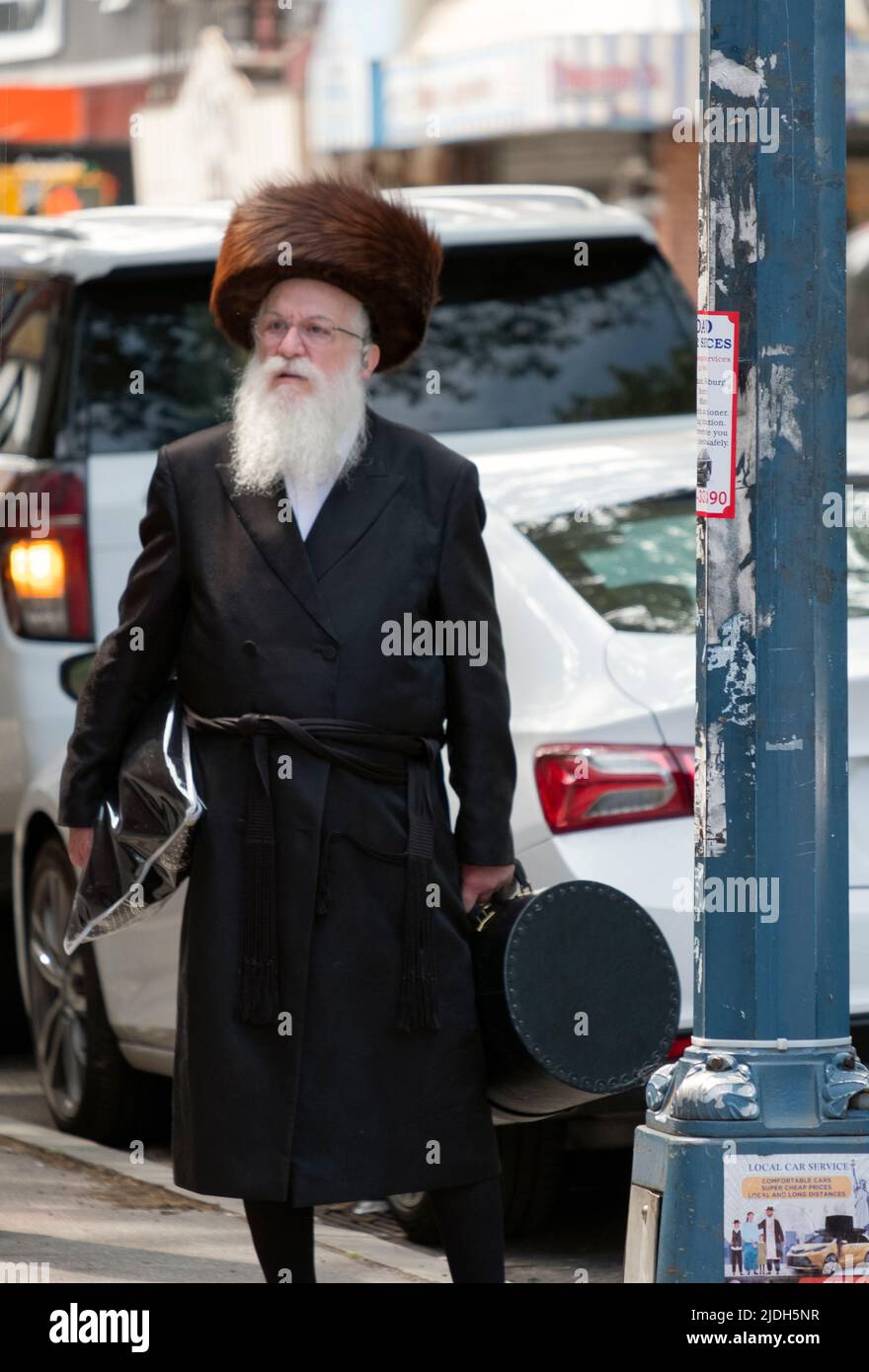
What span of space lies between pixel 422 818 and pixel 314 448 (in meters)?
0.64

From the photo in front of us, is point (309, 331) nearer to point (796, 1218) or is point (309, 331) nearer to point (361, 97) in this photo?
point (796, 1218)

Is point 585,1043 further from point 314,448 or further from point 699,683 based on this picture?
point 314,448

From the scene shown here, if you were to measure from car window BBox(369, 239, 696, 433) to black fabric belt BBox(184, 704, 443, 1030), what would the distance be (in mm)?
2827

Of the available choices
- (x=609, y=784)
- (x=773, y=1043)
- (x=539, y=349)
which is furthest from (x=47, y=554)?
(x=773, y=1043)

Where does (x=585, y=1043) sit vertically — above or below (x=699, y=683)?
below

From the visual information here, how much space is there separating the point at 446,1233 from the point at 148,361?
3113 millimetres

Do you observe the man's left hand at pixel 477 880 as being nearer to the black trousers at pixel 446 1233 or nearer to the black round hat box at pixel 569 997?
the black round hat box at pixel 569 997

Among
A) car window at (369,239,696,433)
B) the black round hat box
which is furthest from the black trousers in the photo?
car window at (369,239,696,433)

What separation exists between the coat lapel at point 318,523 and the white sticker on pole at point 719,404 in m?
0.66

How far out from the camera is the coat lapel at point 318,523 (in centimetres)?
417

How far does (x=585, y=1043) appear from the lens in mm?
4156

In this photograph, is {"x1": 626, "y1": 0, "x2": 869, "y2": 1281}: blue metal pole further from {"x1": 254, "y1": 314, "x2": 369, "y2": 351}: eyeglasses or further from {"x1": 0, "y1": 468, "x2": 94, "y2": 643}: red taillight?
{"x1": 0, "y1": 468, "x2": 94, "y2": 643}: red taillight

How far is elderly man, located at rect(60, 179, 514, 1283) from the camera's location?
4117 mm
